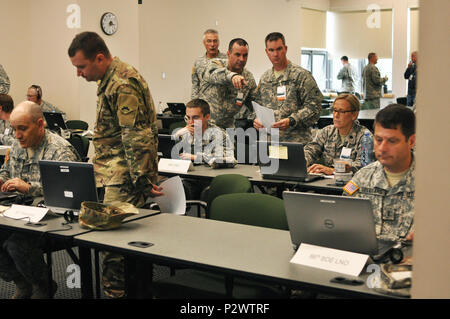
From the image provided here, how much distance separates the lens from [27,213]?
282 centimetres

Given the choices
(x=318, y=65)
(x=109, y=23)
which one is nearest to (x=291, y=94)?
(x=109, y=23)

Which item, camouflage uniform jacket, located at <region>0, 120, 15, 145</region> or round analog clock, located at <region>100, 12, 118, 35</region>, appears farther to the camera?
round analog clock, located at <region>100, 12, 118, 35</region>

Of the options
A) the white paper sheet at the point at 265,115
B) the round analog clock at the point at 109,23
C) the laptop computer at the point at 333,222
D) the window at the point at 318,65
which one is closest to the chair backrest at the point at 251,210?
the laptop computer at the point at 333,222

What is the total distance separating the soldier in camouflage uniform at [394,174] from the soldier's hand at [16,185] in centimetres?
203

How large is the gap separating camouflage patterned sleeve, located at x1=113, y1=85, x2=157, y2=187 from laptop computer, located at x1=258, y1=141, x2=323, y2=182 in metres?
1.25

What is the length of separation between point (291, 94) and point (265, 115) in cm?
46

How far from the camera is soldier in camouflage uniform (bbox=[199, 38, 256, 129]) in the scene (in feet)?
16.4

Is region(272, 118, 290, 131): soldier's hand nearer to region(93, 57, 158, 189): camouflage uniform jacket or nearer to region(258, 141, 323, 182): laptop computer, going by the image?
region(258, 141, 323, 182): laptop computer

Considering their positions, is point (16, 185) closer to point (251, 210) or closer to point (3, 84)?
point (251, 210)

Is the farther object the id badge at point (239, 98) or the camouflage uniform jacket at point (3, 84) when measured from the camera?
the camouflage uniform jacket at point (3, 84)

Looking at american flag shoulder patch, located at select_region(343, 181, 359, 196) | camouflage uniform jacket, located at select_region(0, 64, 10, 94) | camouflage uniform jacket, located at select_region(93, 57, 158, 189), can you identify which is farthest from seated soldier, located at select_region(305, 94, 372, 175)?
camouflage uniform jacket, located at select_region(0, 64, 10, 94)

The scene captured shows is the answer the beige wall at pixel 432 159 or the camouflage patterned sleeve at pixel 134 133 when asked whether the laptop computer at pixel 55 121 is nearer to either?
the camouflage patterned sleeve at pixel 134 133

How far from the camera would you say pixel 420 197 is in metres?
1.17

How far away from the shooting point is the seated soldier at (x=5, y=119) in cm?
554
